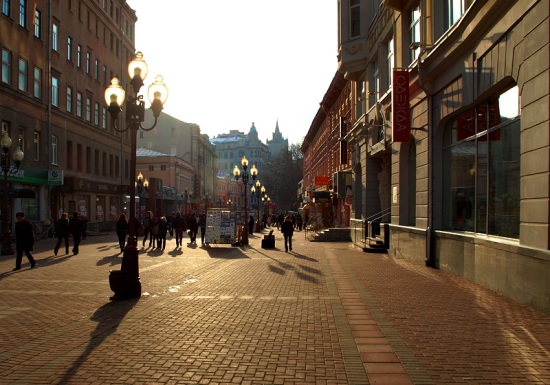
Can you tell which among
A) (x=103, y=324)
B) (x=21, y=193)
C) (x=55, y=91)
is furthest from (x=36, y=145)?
(x=103, y=324)

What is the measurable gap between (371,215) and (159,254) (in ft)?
31.3

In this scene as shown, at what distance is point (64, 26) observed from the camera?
3509cm

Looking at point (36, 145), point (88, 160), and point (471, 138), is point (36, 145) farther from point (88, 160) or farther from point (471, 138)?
point (471, 138)

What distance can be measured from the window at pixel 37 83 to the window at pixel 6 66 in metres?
3.00

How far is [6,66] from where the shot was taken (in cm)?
2734

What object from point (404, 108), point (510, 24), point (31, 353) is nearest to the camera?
point (31, 353)

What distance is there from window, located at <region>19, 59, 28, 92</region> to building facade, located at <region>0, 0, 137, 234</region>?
0.05 m

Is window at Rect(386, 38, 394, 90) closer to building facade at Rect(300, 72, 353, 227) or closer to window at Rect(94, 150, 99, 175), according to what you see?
building facade at Rect(300, 72, 353, 227)

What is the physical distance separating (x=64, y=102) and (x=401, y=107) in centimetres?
2584

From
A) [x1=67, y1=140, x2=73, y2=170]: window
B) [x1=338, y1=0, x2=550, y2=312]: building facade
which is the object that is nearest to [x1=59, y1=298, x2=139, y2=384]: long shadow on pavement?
[x1=338, y1=0, x2=550, y2=312]: building facade

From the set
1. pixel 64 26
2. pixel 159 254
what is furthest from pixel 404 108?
pixel 64 26

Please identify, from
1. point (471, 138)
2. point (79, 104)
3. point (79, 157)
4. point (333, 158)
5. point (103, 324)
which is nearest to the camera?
point (103, 324)

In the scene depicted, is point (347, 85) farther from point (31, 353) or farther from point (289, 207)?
point (289, 207)

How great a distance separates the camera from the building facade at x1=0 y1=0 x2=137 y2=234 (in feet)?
93.0
